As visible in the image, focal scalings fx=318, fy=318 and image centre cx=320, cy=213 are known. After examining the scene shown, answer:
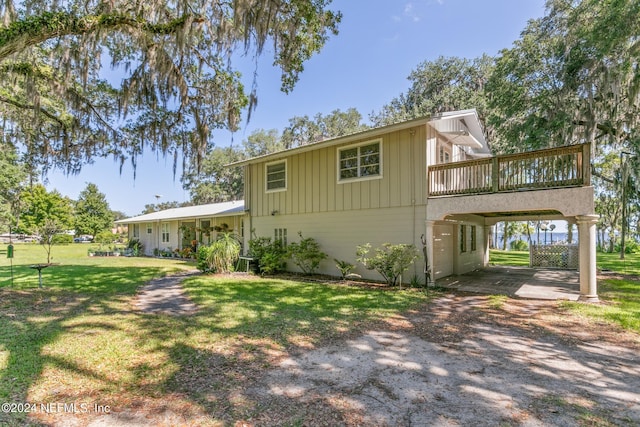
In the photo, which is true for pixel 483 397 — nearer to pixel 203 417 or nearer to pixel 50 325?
pixel 203 417

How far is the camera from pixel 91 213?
4228 cm

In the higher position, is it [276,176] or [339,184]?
[276,176]

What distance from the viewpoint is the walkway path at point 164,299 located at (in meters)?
6.29

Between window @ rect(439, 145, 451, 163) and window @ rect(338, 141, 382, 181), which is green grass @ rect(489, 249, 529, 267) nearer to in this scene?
window @ rect(439, 145, 451, 163)

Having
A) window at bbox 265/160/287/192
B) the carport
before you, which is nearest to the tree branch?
window at bbox 265/160/287/192

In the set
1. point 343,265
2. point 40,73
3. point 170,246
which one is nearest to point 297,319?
point 343,265

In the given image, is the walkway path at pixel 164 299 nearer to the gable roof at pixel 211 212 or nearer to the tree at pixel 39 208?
the gable roof at pixel 211 212

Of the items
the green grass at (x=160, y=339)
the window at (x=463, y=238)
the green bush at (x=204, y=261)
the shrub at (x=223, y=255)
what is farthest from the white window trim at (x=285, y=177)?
the window at (x=463, y=238)

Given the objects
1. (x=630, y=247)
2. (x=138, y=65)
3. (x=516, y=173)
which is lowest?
(x=630, y=247)

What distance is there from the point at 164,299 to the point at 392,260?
19.1 feet

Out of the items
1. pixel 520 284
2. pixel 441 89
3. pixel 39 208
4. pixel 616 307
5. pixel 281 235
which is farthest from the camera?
pixel 39 208

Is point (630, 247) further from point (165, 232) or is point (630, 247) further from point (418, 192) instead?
point (165, 232)

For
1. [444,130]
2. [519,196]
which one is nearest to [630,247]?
[444,130]

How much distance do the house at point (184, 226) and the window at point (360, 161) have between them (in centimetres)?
576
